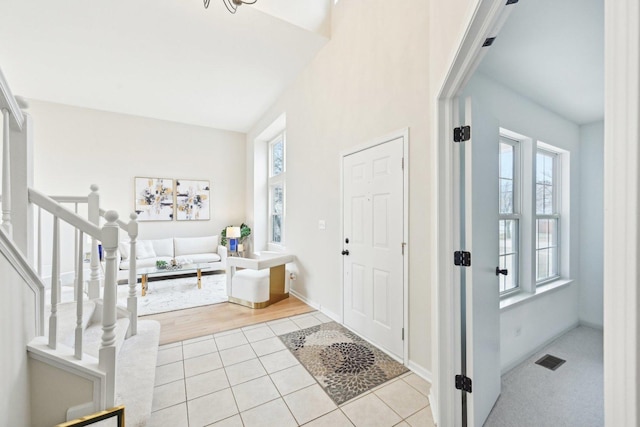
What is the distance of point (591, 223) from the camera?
273 centimetres

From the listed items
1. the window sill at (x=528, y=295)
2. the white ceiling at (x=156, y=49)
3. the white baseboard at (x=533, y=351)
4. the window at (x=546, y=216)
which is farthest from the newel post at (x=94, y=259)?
the window at (x=546, y=216)

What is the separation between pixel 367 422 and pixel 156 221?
224 inches

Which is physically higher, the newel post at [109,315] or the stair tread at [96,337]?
the newel post at [109,315]

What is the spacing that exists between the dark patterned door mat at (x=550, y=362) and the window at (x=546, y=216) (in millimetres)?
676

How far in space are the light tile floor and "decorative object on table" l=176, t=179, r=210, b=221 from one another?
401cm

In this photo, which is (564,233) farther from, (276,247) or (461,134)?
(276,247)

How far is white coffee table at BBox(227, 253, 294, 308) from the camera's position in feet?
11.7

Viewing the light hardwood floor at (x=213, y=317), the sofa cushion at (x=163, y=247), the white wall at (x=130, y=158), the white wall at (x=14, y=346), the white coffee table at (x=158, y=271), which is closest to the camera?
the white wall at (x=14, y=346)

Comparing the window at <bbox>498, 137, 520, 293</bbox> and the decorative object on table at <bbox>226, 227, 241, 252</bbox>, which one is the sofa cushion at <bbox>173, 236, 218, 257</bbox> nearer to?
the decorative object on table at <bbox>226, 227, 241, 252</bbox>

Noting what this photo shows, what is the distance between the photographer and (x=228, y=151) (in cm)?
645

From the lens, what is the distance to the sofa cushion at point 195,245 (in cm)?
562

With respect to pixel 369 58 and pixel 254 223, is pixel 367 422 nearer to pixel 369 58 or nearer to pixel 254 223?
pixel 369 58

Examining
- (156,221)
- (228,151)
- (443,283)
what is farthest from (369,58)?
(156,221)

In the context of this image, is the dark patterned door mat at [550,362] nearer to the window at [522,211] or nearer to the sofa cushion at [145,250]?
the window at [522,211]
